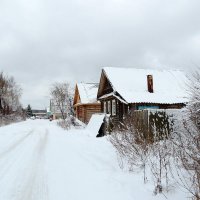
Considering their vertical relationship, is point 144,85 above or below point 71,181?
above

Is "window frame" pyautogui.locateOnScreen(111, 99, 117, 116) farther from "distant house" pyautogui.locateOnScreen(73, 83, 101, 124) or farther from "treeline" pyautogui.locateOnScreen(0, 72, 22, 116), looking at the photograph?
"treeline" pyautogui.locateOnScreen(0, 72, 22, 116)

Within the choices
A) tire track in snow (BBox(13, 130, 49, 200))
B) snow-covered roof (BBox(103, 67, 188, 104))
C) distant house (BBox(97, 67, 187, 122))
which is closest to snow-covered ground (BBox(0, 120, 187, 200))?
tire track in snow (BBox(13, 130, 49, 200))

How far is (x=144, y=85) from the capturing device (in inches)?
1091

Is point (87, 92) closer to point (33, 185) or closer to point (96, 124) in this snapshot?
point (96, 124)

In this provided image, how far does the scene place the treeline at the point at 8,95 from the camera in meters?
63.6

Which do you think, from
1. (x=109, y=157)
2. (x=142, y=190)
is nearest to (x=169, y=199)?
(x=142, y=190)

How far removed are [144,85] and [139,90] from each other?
4.19 feet

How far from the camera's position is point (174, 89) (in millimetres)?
28109

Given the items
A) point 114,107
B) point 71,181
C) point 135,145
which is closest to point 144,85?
point 114,107

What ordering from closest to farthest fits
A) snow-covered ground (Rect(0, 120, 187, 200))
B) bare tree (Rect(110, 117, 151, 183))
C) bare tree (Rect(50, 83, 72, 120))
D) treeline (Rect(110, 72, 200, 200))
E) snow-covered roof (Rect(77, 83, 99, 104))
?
1. snow-covered ground (Rect(0, 120, 187, 200))
2. treeline (Rect(110, 72, 200, 200))
3. bare tree (Rect(110, 117, 151, 183))
4. snow-covered roof (Rect(77, 83, 99, 104))
5. bare tree (Rect(50, 83, 72, 120))

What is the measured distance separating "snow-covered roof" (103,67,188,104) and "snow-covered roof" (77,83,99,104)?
39.9 feet

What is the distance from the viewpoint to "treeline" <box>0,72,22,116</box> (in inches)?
2505

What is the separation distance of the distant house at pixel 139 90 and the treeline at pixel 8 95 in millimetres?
35291

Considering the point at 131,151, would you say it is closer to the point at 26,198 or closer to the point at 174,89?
the point at 26,198
